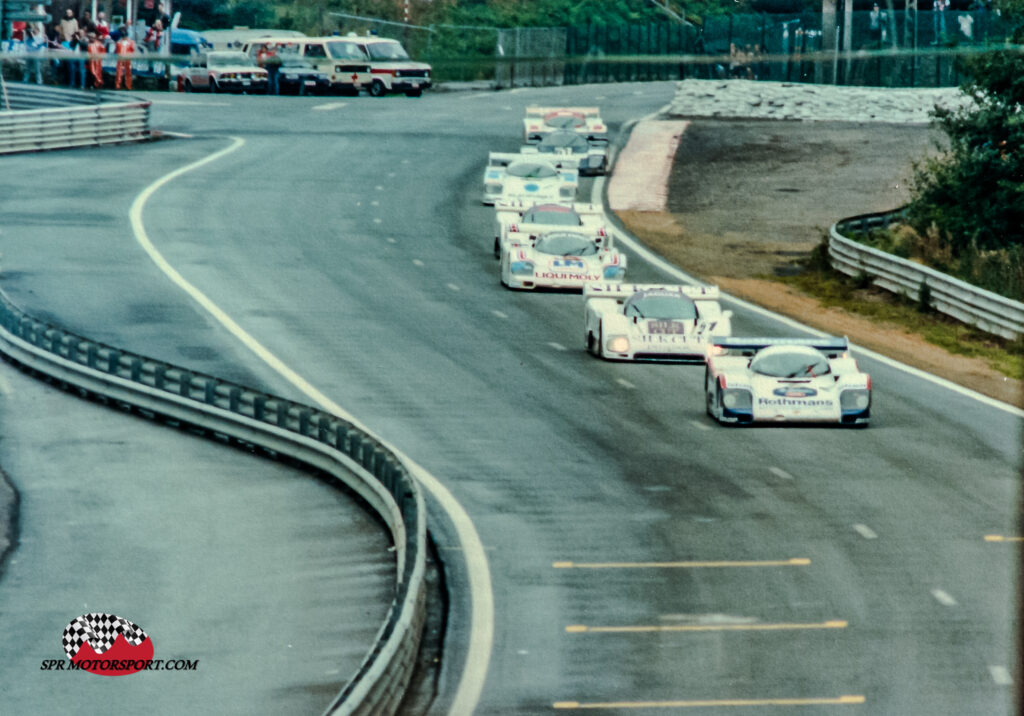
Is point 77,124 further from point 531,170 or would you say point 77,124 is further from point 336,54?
point 531,170

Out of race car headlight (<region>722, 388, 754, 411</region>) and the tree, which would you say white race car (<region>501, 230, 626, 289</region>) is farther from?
race car headlight (<region>722, 388, 754, 411</region>)

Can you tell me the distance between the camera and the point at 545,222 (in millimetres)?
38375

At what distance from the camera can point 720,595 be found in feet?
55.5

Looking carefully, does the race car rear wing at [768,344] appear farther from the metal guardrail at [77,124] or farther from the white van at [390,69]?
the white van at [390,69]

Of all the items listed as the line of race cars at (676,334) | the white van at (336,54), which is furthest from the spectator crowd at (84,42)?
the line of race cars at (676,334)

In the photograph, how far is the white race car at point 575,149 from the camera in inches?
2121

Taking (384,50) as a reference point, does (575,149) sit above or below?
below

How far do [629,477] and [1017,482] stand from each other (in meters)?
4.88

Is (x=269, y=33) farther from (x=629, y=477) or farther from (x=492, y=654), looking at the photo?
(x=492, y=654)

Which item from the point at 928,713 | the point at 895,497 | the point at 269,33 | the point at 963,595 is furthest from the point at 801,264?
the point at 269,33

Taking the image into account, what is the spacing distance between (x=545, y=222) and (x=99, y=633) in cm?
2371

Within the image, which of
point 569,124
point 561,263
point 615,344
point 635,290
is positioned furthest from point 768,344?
point 569,124

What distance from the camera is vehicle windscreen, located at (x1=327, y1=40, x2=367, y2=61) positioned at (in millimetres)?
72750

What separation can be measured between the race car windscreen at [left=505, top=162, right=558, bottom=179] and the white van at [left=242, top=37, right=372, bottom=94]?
83.7 feet
